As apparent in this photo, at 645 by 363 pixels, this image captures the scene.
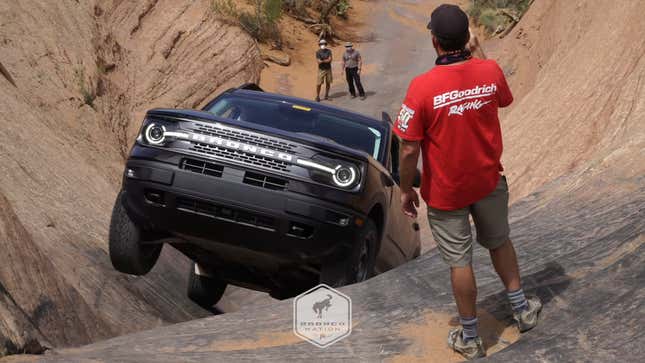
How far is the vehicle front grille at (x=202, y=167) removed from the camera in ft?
21.1

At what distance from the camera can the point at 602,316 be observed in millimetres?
5098

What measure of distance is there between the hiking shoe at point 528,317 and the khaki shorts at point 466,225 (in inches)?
17.7

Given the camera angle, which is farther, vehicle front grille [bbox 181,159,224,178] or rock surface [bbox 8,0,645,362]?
vehicle front grille [bbox 181,159,224,178]

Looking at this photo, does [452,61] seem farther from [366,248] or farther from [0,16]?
[0,16]

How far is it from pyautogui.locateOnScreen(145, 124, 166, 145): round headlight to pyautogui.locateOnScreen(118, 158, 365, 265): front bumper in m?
0.16

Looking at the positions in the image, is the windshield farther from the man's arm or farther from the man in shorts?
the man in shorts

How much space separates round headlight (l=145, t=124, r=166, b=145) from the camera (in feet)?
21.8

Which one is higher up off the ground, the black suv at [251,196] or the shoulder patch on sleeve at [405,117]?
the shoulder patch on sleeve at [405,117]

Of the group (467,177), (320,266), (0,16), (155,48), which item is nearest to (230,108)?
(320,266)

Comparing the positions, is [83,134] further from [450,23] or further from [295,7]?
[295,7]

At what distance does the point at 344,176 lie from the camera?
21.4 ft

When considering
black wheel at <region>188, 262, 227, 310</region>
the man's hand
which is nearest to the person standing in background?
black wheel at <region>188, 262, 227, 310</region>

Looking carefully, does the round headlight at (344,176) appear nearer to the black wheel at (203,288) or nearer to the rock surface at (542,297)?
the rock surface at (542,297)

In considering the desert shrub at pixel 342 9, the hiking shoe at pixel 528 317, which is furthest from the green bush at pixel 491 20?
the hiking shoe at pixel 528 317
